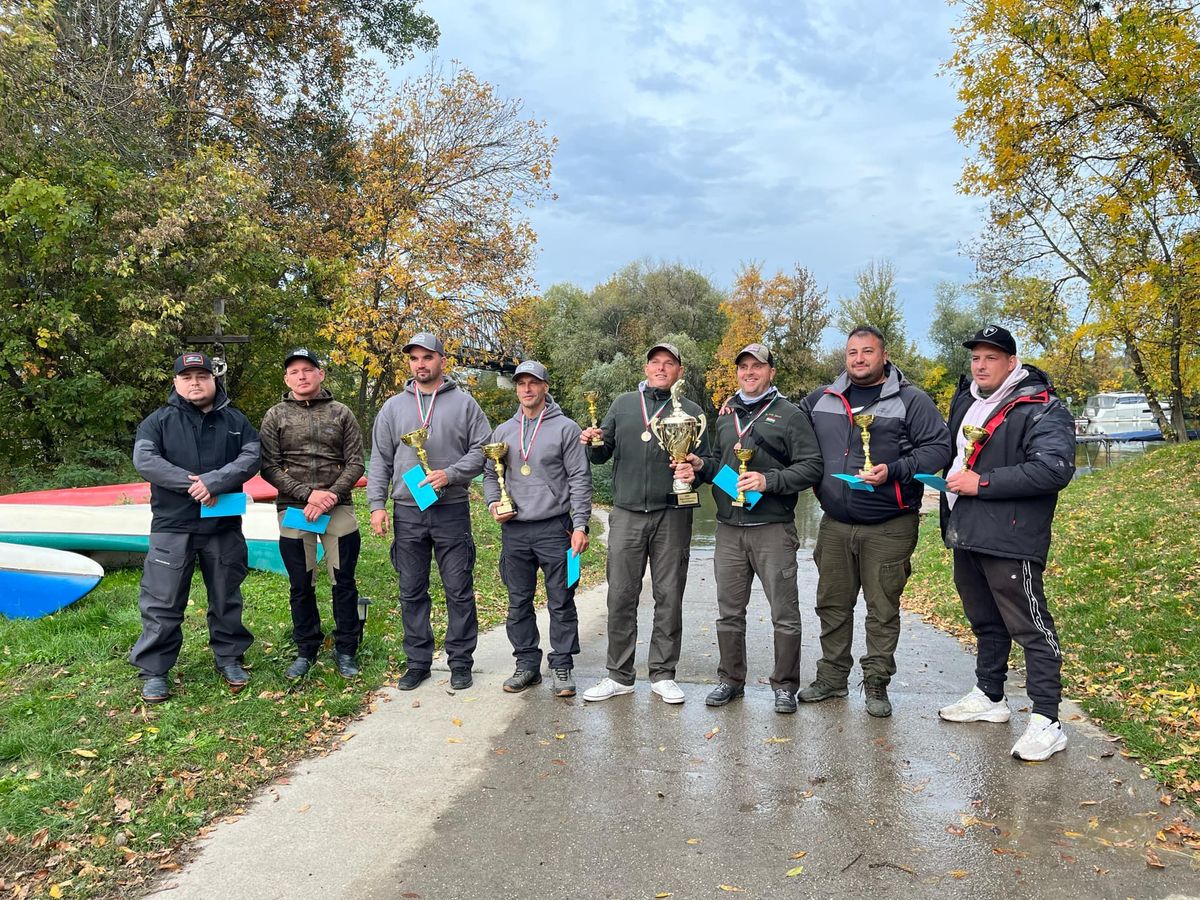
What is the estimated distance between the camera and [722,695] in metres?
5.18

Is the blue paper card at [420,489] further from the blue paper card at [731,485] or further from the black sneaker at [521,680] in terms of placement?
the blue paper card at [731,485]

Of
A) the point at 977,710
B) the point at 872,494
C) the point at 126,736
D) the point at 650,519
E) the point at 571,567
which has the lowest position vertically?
the point at 977,710

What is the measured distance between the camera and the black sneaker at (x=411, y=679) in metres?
5.61

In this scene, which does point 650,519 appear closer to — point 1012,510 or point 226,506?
point 1012,510

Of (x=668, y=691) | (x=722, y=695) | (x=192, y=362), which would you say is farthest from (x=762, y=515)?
(x=192, y=362)

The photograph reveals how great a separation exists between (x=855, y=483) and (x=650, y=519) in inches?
51.2

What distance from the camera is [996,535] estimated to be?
4.44 metres

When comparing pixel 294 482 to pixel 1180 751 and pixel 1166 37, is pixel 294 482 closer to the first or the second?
pixel 1180 751

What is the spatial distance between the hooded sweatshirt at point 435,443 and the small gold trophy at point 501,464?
127mm

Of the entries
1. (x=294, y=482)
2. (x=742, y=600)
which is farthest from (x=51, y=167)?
(x=742, y=600)


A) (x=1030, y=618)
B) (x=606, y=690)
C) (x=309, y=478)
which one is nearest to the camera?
(x=1030, y=618)

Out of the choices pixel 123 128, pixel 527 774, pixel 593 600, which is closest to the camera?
pixel 527 774

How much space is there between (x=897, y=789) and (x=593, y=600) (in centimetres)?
624

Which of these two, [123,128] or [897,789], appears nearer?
[897,789]
